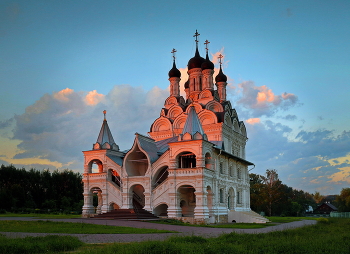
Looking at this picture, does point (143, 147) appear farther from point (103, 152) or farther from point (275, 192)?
point (275, 192)

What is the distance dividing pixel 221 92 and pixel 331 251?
2887 centimetres

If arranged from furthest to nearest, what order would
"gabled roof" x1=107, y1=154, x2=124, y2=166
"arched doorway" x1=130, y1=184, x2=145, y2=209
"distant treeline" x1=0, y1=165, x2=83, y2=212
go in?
"distant treeline" x1=0, y1=165, x2=83, y2=212 → "gabled roof" x1=107, y1=154, x2=124, y2=166 → "arched doorway" x1=130, y1=184, x2=145, y2=209

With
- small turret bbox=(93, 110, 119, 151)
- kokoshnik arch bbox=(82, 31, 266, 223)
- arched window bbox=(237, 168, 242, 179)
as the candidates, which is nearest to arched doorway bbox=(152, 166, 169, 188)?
kokoshnik arch bbox=(82, 31, 266, 223)

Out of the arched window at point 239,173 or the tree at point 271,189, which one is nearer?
the arched window at point 239,173

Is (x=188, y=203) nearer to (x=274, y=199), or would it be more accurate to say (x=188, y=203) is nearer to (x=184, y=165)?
(x=184, y=165)

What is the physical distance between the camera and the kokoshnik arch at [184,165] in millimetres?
24609

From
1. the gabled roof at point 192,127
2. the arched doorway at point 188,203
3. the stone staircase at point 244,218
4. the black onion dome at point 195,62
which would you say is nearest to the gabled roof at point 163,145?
the gabled roof at point 192,127

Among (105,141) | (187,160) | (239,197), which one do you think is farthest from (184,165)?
(239,197)

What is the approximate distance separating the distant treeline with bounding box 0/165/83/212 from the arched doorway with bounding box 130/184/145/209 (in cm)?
1290

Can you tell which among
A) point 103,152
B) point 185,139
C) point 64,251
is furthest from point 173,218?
point 64,251

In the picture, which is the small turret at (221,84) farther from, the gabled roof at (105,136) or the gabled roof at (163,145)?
the gabled roof at (105,136)

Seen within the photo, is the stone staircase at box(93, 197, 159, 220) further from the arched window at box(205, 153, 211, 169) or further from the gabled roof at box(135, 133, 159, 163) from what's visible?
the arched window at box(205, 153, 211, 169)

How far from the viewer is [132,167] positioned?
28297mm

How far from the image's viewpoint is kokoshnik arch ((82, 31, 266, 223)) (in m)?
24.6
